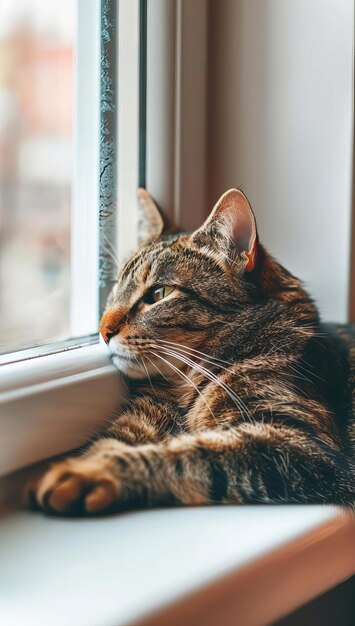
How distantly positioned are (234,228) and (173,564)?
1.24ft

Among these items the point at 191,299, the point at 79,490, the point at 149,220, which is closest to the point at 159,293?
the point at 191,299

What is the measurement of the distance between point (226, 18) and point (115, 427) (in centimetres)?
60

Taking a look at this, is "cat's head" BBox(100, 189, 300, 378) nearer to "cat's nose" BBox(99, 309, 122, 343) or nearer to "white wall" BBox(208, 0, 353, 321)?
"cat's nose" BBox(99, 309, 122, 343)

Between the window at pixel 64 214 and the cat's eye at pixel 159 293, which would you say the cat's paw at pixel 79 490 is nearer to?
the window at pixel 64 214

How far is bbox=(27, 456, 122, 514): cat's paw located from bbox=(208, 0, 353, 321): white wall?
522 millimetres

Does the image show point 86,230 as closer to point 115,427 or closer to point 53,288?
point 53,288

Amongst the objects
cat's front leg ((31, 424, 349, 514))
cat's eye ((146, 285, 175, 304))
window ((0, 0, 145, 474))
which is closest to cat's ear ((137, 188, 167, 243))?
window ((0, 0, 145, 474))

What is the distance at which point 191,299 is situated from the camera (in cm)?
90

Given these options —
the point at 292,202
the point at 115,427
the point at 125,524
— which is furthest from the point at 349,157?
the point at 125,524

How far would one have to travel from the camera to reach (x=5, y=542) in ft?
2.31

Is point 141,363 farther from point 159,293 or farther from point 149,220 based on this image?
point 149,220

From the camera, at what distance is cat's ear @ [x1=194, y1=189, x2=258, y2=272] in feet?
2.83

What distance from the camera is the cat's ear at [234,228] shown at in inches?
33.9

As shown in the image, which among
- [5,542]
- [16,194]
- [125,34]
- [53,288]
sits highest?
[125,34]
